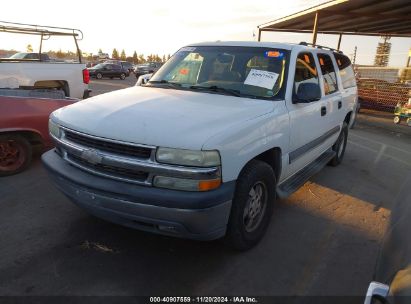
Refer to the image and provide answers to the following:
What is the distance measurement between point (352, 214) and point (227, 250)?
1913 mm

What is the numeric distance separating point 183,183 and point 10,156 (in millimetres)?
3544

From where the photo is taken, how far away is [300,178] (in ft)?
14.4

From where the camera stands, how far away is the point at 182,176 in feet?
8.71

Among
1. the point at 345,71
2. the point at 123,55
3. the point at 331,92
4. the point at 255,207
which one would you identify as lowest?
the point at 255,207

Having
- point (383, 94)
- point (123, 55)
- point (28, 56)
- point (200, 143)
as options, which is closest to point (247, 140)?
point (200, 143)

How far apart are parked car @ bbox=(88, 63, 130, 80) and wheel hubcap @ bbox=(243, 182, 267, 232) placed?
2861 cm

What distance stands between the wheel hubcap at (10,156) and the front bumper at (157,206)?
248 cm

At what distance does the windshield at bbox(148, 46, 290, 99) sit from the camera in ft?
12.4

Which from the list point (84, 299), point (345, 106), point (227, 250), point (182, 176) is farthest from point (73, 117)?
point (345, 106)

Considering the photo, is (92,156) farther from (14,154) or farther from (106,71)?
(106,71)

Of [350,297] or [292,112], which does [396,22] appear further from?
[350,297]

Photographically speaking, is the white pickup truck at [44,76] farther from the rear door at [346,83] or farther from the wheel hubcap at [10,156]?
the rear door at [346,83]

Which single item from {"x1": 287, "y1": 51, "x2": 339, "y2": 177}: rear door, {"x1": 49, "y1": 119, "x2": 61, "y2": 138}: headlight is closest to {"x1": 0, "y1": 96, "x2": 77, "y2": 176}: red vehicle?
{"x1": 49, "y1": 119, "x2": 61, "y2": 138}: headlight

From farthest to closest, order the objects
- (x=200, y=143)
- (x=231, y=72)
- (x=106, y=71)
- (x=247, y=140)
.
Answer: (x=106, y=71) → (x=231, y=72) → (x=247, y=140) → (x=200, y=143)
